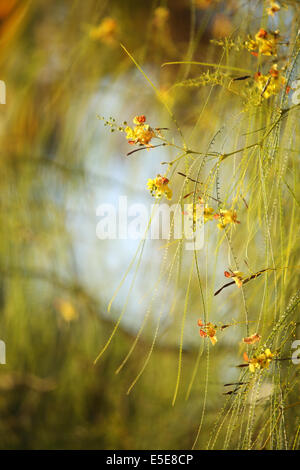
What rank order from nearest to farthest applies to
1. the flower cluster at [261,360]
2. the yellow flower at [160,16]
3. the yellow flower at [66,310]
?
1. the flower cluster at [261,360]
2. the yellow flower at [160,16]
3. the yellow flower at [66,310]

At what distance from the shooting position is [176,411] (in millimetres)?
799

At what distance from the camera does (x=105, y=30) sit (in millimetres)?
638

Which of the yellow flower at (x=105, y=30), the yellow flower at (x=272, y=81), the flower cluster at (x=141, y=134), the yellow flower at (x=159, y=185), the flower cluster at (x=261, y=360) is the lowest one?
the flower cluster at (x=261, y=360)

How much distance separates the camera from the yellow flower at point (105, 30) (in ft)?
2.08

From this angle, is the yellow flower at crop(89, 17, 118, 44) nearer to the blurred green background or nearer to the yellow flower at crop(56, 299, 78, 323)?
the blurred green background

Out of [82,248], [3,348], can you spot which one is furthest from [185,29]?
[3,348]

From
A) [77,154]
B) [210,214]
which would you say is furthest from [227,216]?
[77,154]

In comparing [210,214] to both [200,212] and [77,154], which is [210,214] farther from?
[77,154]

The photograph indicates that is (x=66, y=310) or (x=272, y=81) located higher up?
(x=272, y=81)

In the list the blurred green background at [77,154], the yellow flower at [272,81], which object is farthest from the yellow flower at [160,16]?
the yellow flower at [272,81]

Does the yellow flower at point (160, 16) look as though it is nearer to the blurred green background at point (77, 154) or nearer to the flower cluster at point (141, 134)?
the blurred green background at point (77, 154)

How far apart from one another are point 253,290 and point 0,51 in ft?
1.64

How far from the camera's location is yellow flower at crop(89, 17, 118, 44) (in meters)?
0.63

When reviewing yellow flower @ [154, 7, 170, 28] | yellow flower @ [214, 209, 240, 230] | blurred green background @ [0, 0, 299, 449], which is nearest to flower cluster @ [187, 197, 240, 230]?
yellow flower @ [214, 209, 240, 230]
